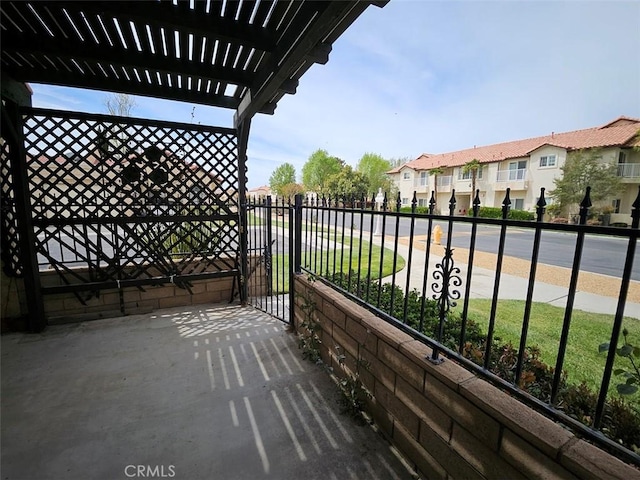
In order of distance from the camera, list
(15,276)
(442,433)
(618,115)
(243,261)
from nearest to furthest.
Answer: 1. (442,433)
2. (15,276)
3. (243,261)
4. (618,115)

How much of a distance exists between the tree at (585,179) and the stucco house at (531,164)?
0.71 m

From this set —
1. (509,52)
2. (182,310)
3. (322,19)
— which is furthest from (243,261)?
(509,52)

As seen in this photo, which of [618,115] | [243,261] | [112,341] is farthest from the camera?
[618,115]

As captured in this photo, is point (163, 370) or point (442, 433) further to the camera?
point (163, 370)

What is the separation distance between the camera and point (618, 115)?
20.6m

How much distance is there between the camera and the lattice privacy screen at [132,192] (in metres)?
3.28

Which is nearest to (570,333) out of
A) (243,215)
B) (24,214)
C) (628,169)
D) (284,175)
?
(243,215)

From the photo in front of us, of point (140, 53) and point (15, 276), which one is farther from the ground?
point (140, 53)

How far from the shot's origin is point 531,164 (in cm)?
2108

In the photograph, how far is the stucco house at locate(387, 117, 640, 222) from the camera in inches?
682

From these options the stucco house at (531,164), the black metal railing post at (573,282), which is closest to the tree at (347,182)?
the stucco house at (531,164)

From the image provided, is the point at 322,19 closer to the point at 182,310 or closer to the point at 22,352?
the point at 182,310

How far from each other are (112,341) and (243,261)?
5.99 ft

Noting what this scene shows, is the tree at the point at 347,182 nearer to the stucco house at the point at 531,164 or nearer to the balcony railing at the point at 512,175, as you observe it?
the stucco house at the point at 531,164
